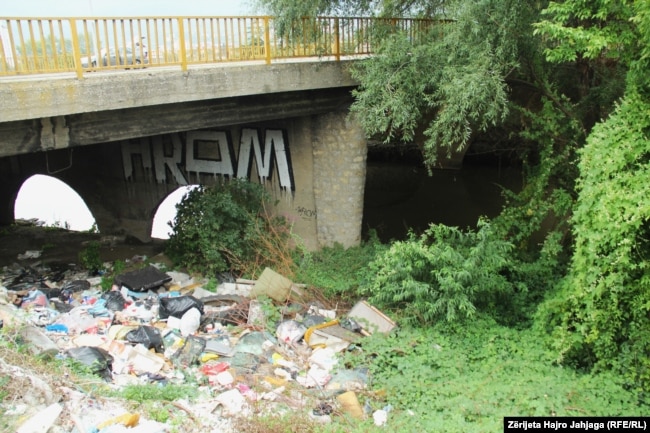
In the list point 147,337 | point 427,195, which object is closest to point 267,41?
point 147,337

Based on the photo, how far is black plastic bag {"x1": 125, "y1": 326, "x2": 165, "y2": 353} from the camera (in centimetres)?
710

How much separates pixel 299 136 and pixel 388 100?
11.1ft

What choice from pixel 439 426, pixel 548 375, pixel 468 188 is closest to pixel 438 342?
pixel 548 375

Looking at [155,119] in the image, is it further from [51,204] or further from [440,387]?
[51,204]

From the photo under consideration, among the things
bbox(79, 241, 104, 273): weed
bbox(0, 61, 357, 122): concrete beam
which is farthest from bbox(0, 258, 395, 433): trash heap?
bbox(0, 61, 357, 122): concrete beam

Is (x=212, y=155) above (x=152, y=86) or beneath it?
beneath

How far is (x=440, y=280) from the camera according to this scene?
730cm

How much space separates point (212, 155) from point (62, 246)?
194 inches

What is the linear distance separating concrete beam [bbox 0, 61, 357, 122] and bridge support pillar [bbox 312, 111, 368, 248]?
3.11 ft

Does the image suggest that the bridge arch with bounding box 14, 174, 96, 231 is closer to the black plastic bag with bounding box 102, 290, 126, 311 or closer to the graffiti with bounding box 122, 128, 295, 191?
the graffiti with bounding box 122, 128, 295, 191

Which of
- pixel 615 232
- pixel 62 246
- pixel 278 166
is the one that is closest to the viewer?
pixel 615 232

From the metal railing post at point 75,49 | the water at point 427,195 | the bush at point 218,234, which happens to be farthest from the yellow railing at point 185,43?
the water at point 427,195

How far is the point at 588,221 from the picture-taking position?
232 inches

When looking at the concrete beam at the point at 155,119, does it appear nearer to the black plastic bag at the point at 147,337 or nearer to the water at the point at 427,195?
the black plastic bag at the point at 147,337
